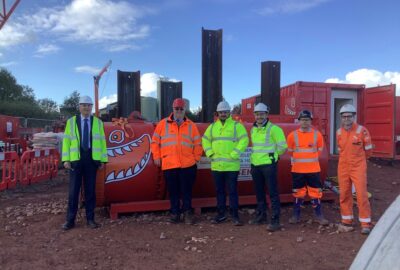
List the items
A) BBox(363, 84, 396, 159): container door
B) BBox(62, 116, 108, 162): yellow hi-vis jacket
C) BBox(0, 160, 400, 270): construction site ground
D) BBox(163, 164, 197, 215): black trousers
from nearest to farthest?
BBox(0, 160, 400, 270): construction site ground → BBox(62, 116, 108, 162): yellow hi-vis jacket → BBox(163, 164, 197, 215): black trousers → BBox(363, 84, 396, 159): container door

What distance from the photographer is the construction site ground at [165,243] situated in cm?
464

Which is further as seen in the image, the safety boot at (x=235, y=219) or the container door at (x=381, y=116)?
the container door at (x=381, y=116)

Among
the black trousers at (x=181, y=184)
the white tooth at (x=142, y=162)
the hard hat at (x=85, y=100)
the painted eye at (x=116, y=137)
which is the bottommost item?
the black trousers at (x=181, y=184)

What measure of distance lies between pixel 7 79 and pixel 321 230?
6910 centimetres

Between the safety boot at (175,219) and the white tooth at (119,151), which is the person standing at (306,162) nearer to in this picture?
the safety boot at (175,219)

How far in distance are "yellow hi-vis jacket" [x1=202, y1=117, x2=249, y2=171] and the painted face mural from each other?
3.55 ft

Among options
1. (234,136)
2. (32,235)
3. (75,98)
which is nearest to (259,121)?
(234,136)

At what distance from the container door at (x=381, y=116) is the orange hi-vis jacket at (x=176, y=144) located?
882cm

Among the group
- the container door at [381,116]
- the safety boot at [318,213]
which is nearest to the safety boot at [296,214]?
the safety boot at [318,213]

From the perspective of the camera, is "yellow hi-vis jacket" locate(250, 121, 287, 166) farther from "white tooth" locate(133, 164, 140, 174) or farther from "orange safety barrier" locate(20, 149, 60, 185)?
"orange safety barrier" locate(20, 149, 60, 185)

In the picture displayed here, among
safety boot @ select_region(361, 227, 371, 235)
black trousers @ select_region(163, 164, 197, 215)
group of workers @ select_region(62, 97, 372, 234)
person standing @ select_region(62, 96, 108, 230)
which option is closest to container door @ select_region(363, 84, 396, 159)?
group of workers @ select_region(62, 97, 372, 234)

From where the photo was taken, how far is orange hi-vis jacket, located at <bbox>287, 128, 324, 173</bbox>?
616cm

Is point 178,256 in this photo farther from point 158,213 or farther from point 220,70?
point 220,70

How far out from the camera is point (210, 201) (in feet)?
22.4
